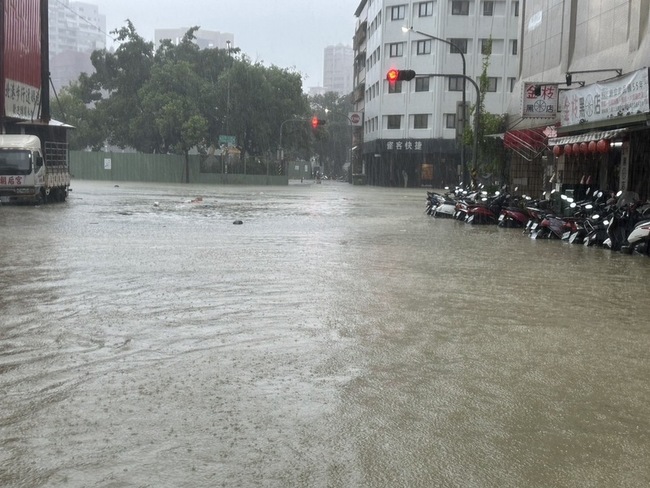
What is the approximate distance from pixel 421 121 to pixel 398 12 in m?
10.3

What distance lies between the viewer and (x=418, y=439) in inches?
188

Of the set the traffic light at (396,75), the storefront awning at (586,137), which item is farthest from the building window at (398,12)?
the storefront awning at (586,137)

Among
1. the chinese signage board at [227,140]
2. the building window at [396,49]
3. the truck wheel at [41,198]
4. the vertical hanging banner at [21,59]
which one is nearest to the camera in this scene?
the truck wheel at [41,198]

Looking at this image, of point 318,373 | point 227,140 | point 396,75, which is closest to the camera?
point 318,373

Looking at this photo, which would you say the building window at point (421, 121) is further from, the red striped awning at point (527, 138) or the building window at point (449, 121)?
the red striped awning at point (527, 138)

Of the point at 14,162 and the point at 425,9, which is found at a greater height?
the point at 425,9

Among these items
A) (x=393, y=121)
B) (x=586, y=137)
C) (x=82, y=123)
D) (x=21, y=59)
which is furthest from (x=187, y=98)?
(x=586, y=137)

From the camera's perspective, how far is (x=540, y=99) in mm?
26609

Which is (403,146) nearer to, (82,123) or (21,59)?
(82,123)

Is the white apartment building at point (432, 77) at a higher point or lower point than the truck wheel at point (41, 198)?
higher

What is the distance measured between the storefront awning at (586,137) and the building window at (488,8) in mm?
45224

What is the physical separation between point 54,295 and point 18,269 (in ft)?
8.27

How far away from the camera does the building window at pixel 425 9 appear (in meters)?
69.5

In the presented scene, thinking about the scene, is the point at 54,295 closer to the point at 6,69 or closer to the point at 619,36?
the point at 619,36
